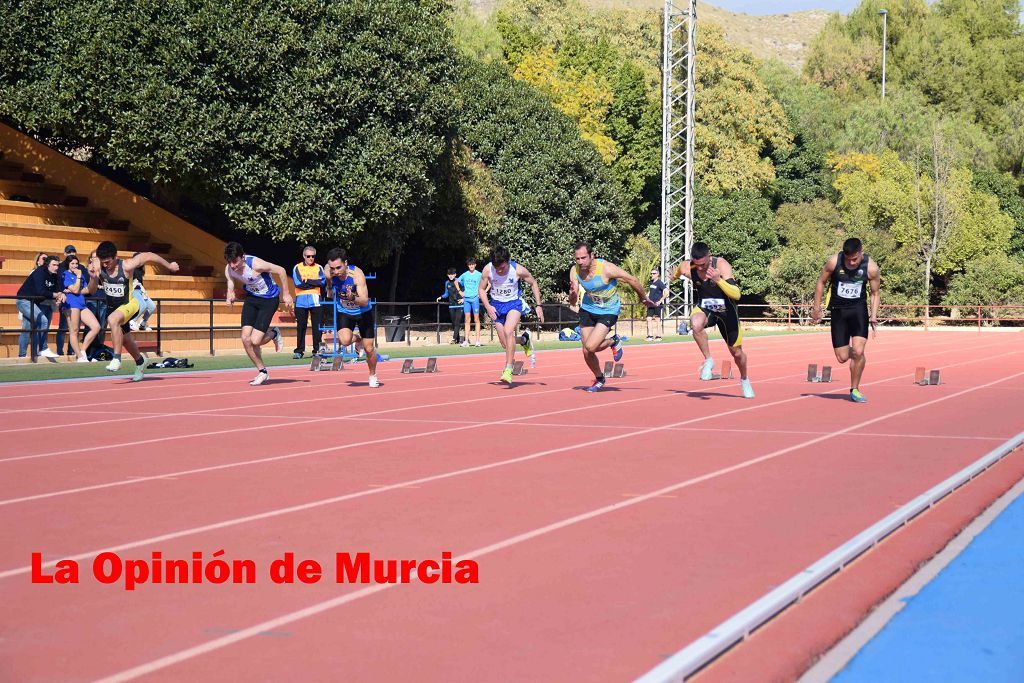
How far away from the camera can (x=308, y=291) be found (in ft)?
83.1

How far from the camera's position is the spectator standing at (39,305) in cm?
2438

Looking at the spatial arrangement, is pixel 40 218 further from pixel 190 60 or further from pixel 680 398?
pixel 680 398

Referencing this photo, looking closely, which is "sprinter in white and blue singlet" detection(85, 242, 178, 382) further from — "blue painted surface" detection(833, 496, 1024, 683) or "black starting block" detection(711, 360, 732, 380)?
"blue painted surface" detection(833, 496, 1024, 683)

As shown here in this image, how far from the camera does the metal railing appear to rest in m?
27.8

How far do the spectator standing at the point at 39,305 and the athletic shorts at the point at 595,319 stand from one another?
1181cm

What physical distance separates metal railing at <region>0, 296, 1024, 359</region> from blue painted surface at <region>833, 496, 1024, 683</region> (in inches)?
762

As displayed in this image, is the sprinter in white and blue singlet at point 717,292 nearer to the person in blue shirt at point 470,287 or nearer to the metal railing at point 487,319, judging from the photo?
the metal railing at point 487,319

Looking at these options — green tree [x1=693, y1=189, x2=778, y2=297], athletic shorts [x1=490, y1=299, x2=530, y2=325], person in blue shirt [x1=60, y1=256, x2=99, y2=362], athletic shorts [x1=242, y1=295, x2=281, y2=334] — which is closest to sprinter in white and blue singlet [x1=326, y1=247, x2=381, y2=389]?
athletic shorts [x1=242, y1=295, x2=281, y2=334]

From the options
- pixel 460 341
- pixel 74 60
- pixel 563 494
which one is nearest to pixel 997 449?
pixel 563 494

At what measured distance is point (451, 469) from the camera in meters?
10.1

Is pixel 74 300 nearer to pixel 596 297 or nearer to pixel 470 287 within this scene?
pixel 596 297

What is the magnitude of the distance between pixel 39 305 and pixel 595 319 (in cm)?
1274

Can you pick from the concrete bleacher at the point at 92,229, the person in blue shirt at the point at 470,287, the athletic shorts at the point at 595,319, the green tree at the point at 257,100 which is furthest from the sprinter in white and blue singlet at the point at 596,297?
the green tree at the point at 257,100

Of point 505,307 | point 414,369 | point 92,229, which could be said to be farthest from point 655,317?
point 505,307
